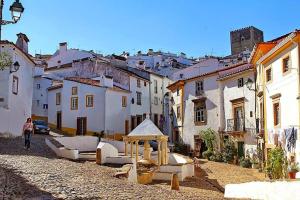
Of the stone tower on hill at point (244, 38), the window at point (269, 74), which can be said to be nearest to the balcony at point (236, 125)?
the window at point (269, 74)

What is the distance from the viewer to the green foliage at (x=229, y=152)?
3438cm

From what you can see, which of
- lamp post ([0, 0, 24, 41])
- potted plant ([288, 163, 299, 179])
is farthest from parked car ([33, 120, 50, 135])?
lamp post ([0, 0, 24, 41])

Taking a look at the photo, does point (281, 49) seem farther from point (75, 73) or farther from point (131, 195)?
point (75, 73)

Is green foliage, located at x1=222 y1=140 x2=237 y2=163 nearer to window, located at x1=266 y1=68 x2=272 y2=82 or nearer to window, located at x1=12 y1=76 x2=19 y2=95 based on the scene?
window, located at x1=266 y1=68 x2=272 y2=82

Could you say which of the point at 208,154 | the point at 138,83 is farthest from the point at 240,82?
the point at 138,83

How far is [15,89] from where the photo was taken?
30156 millimetres

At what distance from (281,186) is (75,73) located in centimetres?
4199

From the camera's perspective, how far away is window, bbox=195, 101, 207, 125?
39284mm

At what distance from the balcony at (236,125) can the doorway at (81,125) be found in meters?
16.0

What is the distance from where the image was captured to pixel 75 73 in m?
52.2

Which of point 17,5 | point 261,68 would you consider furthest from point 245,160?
point 17,5

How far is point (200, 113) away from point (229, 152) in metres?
6.26

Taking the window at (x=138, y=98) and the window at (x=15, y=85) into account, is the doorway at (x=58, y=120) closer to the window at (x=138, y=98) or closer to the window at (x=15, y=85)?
the window at (x=138, y=98)

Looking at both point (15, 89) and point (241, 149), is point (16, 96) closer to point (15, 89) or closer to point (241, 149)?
point (15, 89)
